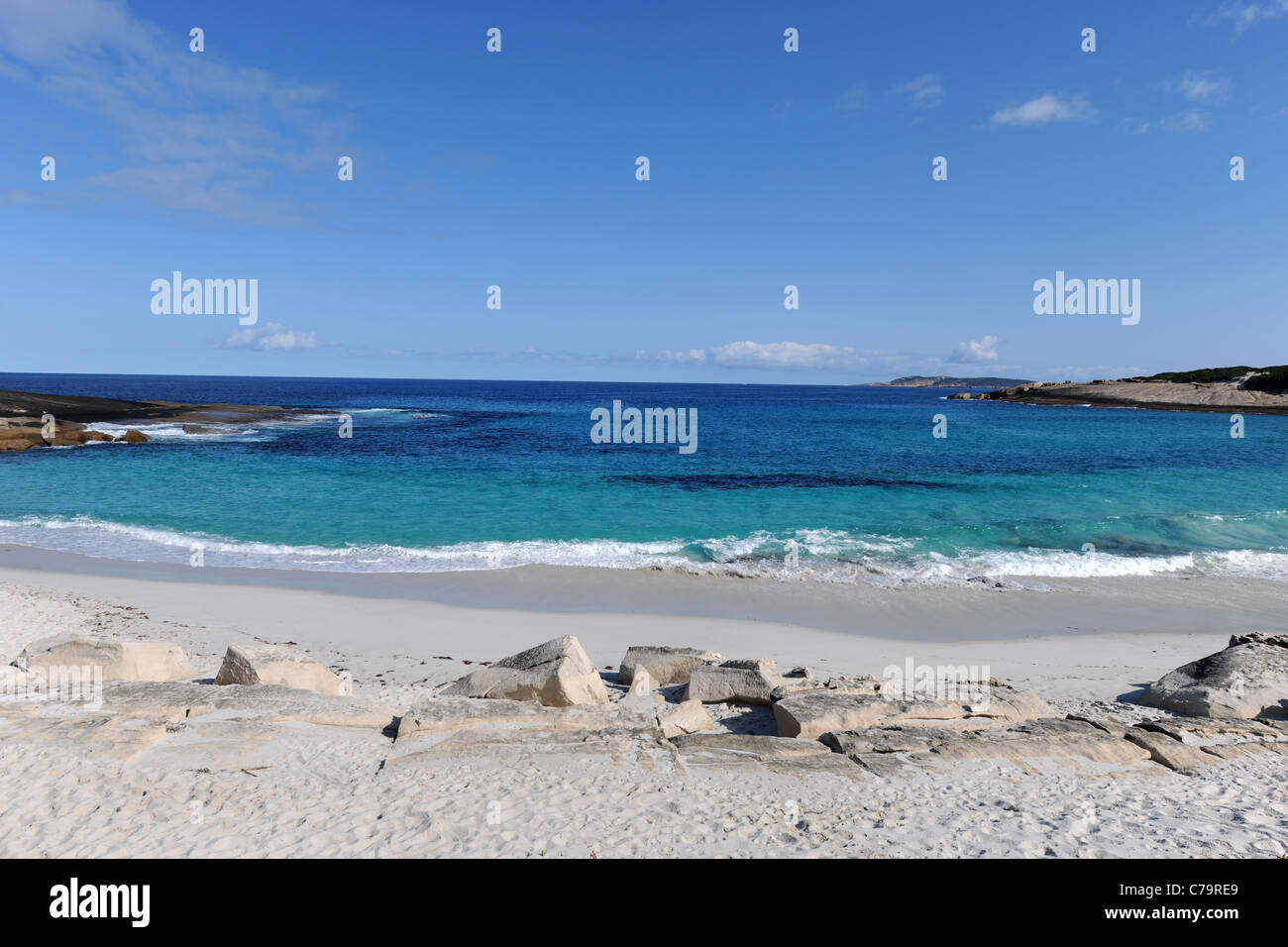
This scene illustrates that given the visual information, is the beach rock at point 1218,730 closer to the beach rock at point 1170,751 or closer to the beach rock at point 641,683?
the beach rock at point 1170,751

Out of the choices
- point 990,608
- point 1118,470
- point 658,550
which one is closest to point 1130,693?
point 990,608

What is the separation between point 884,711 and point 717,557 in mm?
9647

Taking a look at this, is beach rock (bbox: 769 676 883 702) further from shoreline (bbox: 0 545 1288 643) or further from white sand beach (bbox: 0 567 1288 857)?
shoreline (bbox: 0 545 1288 643)

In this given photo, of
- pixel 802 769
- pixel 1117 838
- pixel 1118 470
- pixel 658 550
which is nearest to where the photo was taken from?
pixel 1117 838

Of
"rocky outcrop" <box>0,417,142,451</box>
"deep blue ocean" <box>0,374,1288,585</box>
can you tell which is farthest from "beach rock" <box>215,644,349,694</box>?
"rocky outcrop" <box>0,417,142,451</box>

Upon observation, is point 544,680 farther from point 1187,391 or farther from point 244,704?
point 1187,391

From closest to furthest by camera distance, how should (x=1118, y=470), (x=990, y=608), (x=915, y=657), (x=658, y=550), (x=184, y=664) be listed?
(x=184, y=664) → (x=915, y=657) → (x=990, y=608) → (x=658, y=550) → (x=1118, y=470)

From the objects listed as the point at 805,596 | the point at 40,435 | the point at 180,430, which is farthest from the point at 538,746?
the point at 180,430

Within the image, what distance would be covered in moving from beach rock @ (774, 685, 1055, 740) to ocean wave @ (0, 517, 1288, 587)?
23.2 ft

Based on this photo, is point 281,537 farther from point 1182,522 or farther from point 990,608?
point 1182,522

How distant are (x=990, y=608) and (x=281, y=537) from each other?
60.2ft

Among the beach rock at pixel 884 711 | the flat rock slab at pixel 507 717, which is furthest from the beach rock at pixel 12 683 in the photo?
the beach rock at pixel 884 711

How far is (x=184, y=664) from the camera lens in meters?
9.58

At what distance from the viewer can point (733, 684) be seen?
8.96 meters
